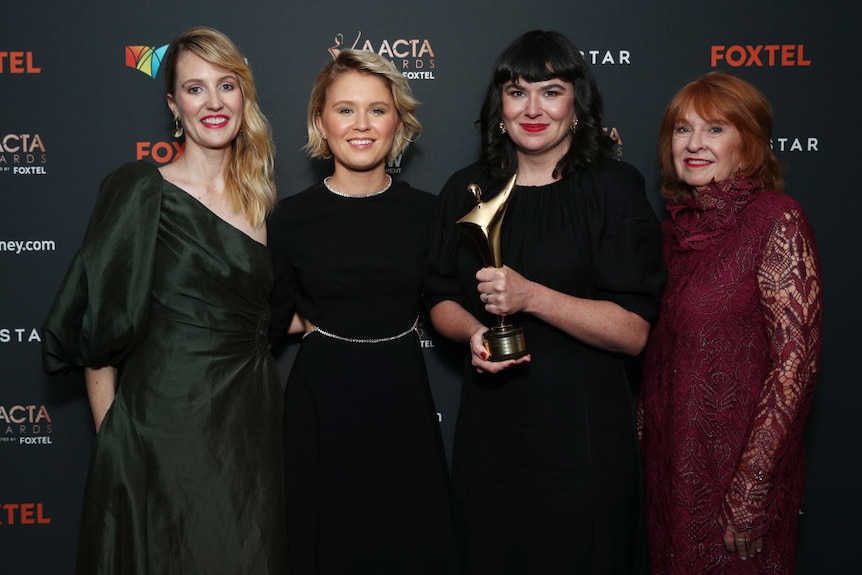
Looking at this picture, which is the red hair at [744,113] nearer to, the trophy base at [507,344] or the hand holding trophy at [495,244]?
the hand holding trophy at [495,244]

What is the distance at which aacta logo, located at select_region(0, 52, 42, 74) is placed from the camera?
98.7 inches

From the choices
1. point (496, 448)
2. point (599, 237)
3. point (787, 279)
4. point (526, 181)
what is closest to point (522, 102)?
point (526, 181)

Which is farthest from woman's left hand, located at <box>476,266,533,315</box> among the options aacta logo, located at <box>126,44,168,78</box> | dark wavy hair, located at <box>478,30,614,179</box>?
aacta logo, located at <box>126,44,168,78</box>

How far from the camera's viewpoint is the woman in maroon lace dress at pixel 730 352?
68.1 inches

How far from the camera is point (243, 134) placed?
2076 millimetres

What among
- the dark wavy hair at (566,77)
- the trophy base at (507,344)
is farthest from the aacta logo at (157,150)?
the trophy base at (507,344)

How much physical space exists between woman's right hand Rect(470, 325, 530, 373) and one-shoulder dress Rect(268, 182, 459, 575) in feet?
0.94

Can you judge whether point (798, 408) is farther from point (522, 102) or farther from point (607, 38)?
point (607, 38)

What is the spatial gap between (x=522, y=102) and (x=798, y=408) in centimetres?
98

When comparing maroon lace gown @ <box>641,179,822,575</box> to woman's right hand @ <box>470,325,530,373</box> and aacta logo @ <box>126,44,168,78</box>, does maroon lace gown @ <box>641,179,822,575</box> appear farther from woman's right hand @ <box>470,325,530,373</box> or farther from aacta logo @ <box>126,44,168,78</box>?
aacta logo @ <box>126,44,168,78</box>

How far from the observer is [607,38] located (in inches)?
99.7

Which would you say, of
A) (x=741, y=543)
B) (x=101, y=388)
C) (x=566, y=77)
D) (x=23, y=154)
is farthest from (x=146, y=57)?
(x=741, y=543)

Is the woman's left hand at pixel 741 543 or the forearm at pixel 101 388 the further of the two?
the forearm at pixel 101 388

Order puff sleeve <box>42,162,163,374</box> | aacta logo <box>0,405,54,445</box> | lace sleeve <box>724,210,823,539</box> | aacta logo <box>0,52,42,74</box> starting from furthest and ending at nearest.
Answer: aacta logo <box>0,405,54,445</box> → aacta logo <box>0,52,42,74</box> → puff sleeve <box>42,162,163,374</box> → lace sleeve <box>724,210,823,539</box>
